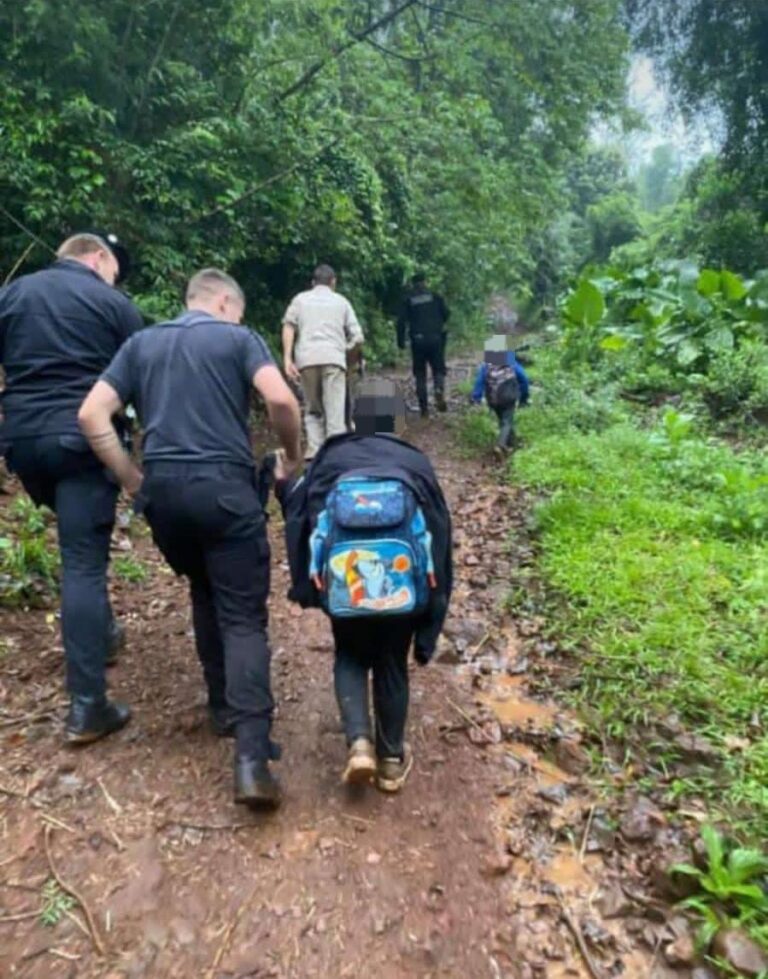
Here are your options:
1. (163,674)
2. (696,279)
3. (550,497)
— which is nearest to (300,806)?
(163,674)

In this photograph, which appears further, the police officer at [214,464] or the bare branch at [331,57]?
the bare branch at [331,57]

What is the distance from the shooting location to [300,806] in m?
2.81

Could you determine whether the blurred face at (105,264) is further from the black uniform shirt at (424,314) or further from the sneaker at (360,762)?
the black uniform shirt at (424,314)

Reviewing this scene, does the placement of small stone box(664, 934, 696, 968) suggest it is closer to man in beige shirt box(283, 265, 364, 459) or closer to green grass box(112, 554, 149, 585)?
green grass box(112, 554, 149, 585)

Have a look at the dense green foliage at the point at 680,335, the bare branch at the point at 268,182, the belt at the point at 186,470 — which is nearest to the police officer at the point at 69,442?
the belt at the point at 186,470

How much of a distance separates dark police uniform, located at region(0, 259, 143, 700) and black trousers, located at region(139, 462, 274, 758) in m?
0.42

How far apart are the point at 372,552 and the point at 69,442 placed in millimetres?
1363

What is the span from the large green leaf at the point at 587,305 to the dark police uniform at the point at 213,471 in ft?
35.0

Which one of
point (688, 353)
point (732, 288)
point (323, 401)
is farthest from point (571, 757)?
point (732, 288)

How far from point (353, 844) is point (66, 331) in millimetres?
2409

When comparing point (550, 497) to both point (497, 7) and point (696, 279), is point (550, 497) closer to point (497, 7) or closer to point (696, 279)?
point (497, 7)

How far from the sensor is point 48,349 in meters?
2.96

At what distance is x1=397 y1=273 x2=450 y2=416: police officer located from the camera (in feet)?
31.4

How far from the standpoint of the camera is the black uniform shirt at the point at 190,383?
8.64 ft
